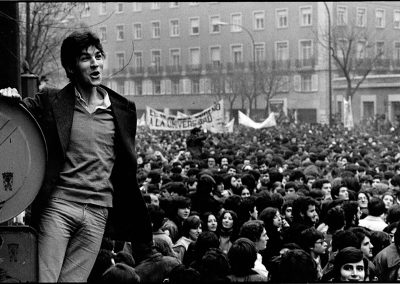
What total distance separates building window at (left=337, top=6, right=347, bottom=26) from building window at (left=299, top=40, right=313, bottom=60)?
8.68 ft

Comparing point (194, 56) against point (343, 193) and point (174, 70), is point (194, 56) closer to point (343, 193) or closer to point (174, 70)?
point (174, 70)

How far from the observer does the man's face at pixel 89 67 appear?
150 inches

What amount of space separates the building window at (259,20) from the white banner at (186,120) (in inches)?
1155

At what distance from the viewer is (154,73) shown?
2079 inches

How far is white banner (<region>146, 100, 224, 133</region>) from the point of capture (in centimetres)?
2458

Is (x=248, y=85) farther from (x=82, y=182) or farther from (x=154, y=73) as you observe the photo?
(x=82, y=182)

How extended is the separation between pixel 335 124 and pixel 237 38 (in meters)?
14.9

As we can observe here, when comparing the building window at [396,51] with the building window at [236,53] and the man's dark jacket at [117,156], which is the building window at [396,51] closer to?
the building window at [236,53]

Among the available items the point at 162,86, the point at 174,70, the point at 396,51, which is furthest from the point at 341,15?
the point at 162,86

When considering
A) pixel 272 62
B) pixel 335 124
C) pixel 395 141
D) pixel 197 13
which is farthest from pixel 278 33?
pixel 395 141

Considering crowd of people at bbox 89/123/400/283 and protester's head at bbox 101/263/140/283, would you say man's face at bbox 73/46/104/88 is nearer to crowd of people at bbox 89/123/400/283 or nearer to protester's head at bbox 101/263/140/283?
crowd of people at bbox 89/123/400/283

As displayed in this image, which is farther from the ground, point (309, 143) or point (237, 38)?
point (237, 38)

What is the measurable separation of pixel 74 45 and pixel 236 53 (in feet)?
169

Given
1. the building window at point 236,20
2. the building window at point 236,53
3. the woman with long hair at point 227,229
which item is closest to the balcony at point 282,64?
the building window at point 236,53
